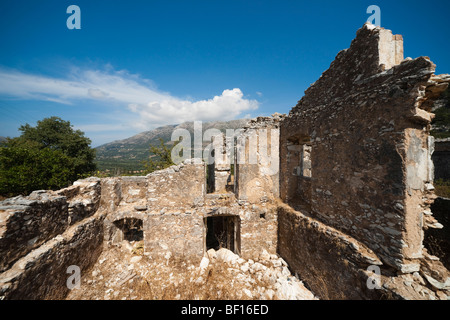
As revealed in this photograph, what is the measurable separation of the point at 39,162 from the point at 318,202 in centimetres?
1851

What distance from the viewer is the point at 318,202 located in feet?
17.4

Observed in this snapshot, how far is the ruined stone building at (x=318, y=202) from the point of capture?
3326 millimetres

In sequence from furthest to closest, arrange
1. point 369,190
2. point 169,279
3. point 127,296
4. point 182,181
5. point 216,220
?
point 216,220 < point 182,181 < point 169,279 < point 127,296 < point 369,190

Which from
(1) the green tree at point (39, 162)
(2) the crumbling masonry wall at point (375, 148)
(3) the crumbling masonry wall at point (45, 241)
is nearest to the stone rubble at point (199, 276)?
(3) the crumbling masonry wall at point (45, 241)

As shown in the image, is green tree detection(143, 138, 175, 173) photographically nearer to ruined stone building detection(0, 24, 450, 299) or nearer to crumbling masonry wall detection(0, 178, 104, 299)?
ruined stone building detection(0, 24, 450, 299)

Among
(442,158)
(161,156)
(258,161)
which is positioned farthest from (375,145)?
(161,156)

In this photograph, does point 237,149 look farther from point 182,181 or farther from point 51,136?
point 51,136

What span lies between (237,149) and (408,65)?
4.88m

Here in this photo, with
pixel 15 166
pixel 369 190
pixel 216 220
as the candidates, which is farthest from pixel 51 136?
pixel 369 190

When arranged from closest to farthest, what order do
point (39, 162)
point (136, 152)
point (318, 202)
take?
1. point (318, 202)
2. point (39, 162)
3. point (136, 152)

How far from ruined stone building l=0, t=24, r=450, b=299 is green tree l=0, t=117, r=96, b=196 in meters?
9.80

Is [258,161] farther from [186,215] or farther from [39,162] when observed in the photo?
[39,162]

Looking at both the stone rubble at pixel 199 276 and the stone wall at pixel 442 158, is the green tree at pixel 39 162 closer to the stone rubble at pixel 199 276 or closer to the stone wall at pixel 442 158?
the stone rubble at pixel 199 276
